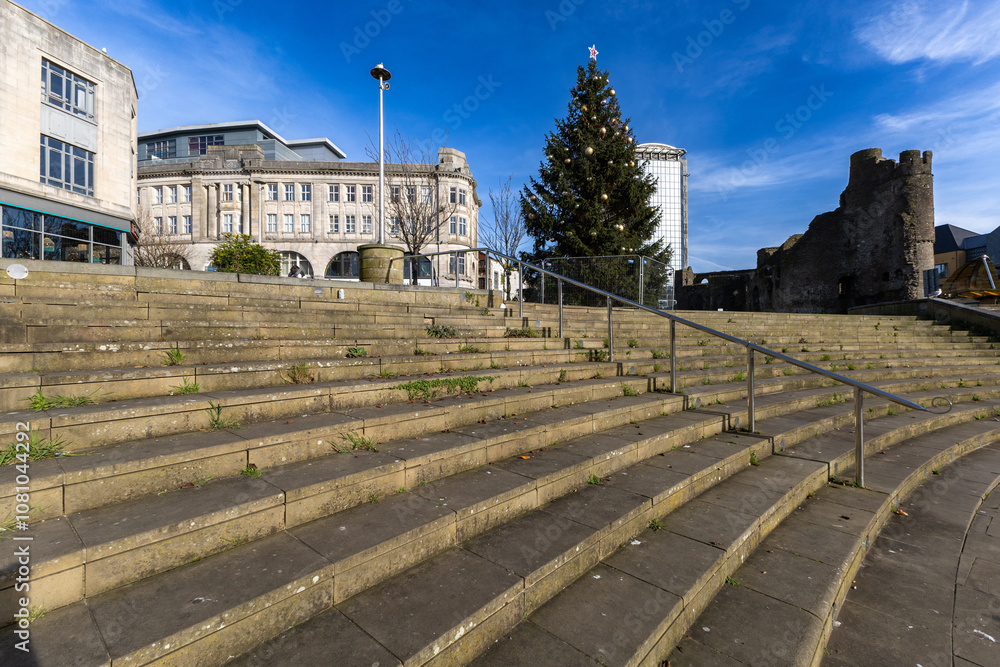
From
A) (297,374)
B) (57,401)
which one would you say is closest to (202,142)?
(297,374)

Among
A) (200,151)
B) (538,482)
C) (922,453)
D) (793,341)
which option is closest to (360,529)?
(538,482)

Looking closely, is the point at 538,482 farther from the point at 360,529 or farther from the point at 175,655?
the point at 175,655

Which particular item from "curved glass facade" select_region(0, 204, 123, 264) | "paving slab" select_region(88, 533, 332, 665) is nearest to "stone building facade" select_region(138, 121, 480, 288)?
"curved glass facade" select_region(0, 204, 123, 264)

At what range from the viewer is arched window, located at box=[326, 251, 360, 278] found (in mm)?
43062

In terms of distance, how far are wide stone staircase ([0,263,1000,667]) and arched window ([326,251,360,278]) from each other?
3941 cm

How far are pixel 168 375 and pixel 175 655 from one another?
7.74ft

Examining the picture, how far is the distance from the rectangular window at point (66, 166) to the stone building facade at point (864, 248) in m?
37.2

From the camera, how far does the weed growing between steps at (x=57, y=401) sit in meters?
2.69

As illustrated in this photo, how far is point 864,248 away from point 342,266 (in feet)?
134

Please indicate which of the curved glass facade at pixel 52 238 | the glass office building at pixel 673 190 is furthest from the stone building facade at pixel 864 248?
the glass office building at pixel 673 190

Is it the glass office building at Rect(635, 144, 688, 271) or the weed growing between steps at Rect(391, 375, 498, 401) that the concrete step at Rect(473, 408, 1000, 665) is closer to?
the weed growing between steps at Rect(391, 375, 498, 401)

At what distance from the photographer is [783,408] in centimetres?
579

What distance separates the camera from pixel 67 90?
19047 millimetres

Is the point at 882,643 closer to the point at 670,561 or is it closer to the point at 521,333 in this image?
the point at 670,561
